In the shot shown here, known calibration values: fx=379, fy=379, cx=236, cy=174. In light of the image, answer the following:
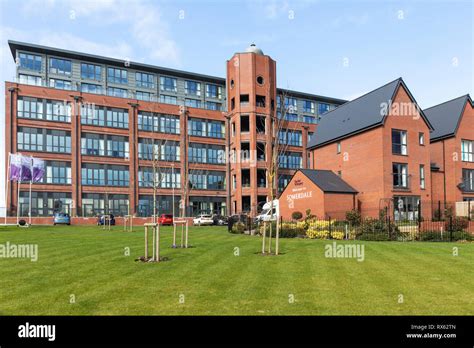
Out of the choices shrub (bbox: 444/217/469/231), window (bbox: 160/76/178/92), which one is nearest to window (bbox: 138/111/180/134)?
window (bbox: 160/76/178/92)

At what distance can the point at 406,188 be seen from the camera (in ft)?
115

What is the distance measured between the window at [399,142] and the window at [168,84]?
48550 millimetres

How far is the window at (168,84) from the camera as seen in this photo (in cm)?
7275

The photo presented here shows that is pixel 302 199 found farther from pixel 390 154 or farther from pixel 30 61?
pixel 30 61

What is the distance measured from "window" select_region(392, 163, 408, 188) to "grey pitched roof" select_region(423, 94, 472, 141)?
923cm

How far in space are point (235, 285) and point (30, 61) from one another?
6634 centimetres

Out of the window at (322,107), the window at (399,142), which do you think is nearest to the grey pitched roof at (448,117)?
the window at (399,142)

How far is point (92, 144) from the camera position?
183 feet

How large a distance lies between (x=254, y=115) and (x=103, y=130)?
2265cm

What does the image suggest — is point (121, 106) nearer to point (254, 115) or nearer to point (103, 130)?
point (103, 130)

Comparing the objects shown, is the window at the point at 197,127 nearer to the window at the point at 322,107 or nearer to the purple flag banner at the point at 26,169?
the purple flag banner at the point at 26,169

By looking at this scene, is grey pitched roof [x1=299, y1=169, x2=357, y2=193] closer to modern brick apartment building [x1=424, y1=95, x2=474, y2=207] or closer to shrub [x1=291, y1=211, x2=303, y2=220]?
shrub [x1=291, y1=211, x2=303, y2=220]

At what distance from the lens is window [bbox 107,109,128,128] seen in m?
57.6

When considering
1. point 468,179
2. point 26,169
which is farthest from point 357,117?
point 26,169
